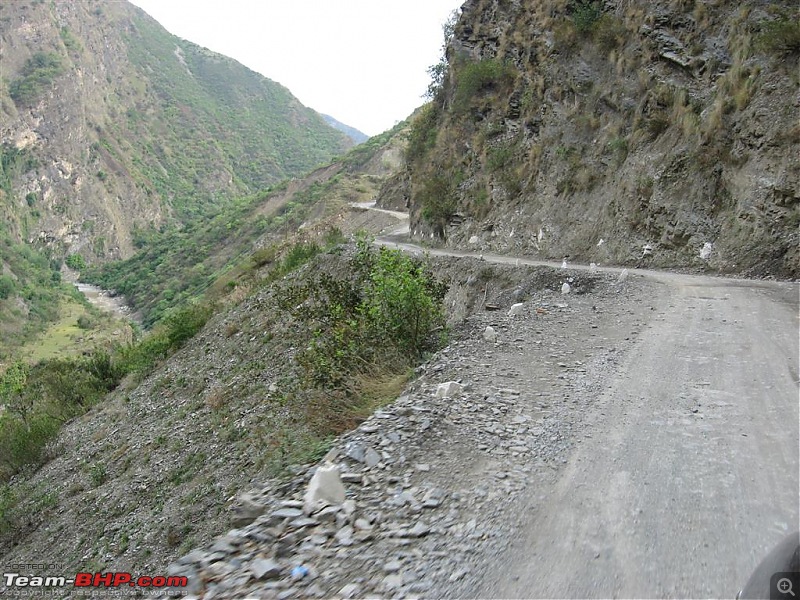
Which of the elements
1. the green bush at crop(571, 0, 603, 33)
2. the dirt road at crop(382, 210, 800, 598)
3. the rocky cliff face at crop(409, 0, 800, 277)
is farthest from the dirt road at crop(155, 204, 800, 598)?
the green bush at crop(571, 0, 603, 33)

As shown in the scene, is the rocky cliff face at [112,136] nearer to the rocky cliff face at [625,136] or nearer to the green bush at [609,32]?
the rocky cliff face at [625,136]

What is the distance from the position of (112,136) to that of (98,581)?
157 meters

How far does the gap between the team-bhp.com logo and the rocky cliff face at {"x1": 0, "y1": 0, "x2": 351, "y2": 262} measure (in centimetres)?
11661

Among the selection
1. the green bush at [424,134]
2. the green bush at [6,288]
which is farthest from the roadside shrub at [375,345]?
the green bush at [6,288]

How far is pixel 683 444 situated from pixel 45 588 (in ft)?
30.4

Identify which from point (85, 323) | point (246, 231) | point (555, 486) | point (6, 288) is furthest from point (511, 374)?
point (6, 288)

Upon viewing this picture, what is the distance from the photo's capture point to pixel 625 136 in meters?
18.7

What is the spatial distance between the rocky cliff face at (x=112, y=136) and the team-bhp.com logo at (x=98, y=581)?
117 m

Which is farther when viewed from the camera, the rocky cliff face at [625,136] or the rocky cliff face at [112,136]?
the rocky cliff face at [112,136]

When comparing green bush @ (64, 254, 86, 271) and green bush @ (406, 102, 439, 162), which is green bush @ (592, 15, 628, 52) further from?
green bush @ (64, 254, 86, 271)

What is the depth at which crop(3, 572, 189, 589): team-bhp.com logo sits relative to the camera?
3243mm

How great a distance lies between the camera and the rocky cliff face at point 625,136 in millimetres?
12953

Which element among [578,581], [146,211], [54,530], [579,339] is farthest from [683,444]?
[146,211]

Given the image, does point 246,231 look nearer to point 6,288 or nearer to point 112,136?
point 6,288
